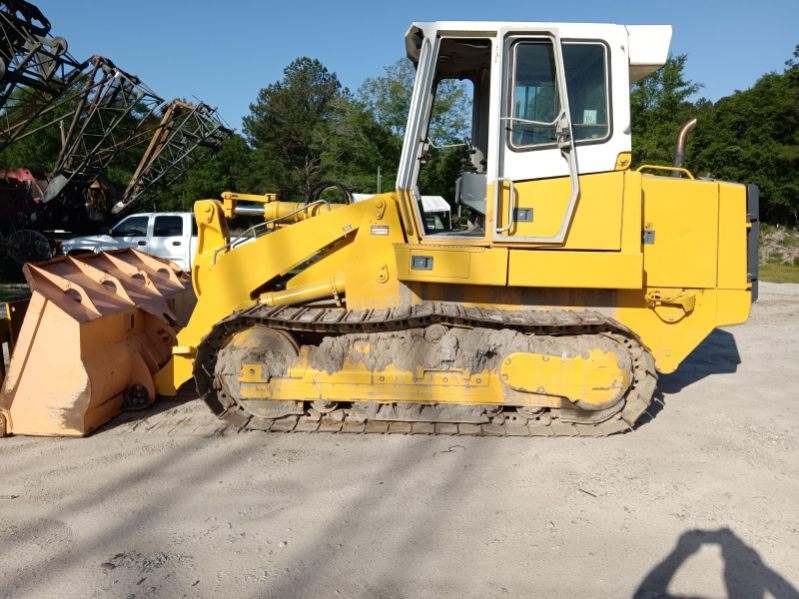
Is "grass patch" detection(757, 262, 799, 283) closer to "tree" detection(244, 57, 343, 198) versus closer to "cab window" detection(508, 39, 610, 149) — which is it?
"cab window" detection(508, 39, 610, 149)

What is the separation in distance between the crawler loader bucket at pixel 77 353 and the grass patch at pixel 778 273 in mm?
17658

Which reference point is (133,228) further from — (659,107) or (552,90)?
(659,107)

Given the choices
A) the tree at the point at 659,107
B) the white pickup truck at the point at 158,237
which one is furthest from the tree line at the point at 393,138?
the white pickup truck at the point at 158,237

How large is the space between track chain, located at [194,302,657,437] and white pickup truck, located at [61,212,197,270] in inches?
358

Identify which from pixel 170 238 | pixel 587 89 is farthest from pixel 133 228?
pixel 587 89

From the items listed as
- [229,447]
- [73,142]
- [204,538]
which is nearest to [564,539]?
[204,538]

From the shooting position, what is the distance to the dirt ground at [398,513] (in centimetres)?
292

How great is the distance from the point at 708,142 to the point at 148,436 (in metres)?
39.7

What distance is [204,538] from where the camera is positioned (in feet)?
10.7

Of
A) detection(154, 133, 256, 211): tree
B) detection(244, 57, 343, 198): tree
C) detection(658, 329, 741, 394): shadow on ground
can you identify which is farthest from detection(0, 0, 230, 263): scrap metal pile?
detection(244, 57, 343, 198): tree

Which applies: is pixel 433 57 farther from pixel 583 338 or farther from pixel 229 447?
pixel 229 447

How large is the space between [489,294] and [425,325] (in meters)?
0.62

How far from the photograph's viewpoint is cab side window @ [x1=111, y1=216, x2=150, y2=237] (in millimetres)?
13555

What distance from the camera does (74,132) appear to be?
55.8 ft
